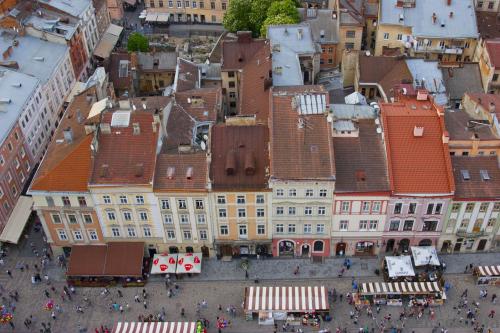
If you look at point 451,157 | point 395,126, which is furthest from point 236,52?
point 451,157

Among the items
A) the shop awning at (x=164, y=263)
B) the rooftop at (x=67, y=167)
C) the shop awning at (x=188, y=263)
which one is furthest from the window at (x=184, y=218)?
the rooftop at (x=67, y=167)

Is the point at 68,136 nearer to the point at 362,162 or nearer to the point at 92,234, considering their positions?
the point at 92,234

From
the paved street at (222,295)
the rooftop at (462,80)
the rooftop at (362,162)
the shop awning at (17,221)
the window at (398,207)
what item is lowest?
the paved street at (222,295)

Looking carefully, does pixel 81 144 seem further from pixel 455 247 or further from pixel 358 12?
pixel 358 12

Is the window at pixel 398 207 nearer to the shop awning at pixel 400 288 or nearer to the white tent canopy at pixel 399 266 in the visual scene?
the white tent canopy at pixel 399 266

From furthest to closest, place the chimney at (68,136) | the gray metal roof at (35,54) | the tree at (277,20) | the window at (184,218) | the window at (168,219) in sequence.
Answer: the tree at (277,20) → the gray metal roof at (35,54) → the chimney at (68,136) → the window at (168,219) → the window at (184,218)

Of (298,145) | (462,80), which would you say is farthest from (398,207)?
(462,80)
